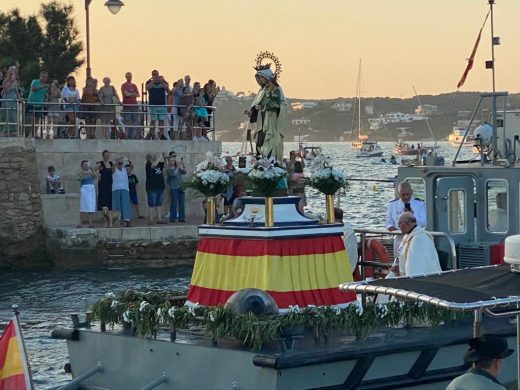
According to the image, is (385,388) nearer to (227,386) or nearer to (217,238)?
A: (227,386)

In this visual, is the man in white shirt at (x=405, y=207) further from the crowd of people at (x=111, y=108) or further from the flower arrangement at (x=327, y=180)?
the crowd of people at (x=111, y=108)

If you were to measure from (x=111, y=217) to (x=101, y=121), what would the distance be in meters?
3.26

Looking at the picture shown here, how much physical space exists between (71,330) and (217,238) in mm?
1908

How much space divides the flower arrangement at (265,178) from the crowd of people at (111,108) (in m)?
16.9

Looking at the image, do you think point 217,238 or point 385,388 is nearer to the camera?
point 385,388

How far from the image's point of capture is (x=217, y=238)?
14484 mm

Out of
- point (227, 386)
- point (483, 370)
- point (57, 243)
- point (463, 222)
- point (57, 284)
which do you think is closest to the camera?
point (483, 370)

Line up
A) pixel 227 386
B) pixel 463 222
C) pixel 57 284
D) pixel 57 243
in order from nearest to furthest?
pixel 227 386
pixel 463 222
pixel 57 284
pixel 57 243

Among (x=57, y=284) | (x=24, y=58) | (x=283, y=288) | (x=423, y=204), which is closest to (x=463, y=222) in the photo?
(x=423, y=204)

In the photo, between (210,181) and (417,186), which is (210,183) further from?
(417,186)

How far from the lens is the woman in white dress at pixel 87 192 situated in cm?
3089

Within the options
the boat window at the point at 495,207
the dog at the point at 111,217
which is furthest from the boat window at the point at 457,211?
the dog at the point at 111,217

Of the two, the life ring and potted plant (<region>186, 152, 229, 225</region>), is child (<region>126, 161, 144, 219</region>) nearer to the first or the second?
the life ring

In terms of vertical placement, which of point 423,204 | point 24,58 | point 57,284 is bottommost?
point 57,284
